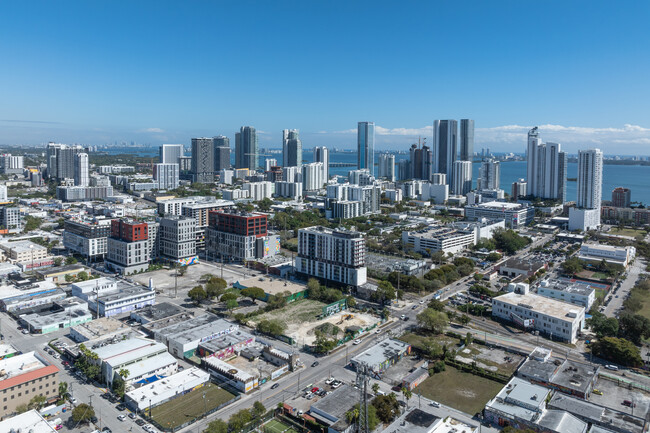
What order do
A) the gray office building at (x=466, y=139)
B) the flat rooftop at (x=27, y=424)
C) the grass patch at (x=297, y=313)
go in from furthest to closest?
the gray office building at (x=466, y=139) → the grass patch at (x=297, y=313) → the flat rooftop at (x=27, y=424)

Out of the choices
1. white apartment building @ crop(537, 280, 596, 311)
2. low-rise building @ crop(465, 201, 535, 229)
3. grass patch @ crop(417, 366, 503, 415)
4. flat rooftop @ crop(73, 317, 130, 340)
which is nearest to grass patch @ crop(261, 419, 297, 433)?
grass patch @ crop(417, 366, 503, 415)

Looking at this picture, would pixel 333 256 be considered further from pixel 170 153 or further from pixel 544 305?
pixel 170 153

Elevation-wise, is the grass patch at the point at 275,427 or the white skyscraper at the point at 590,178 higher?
the white skyscraper at the point at 590,178

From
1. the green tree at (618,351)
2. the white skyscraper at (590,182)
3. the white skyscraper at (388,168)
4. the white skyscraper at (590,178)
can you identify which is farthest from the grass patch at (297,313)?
the white skyscraper at (388,168)

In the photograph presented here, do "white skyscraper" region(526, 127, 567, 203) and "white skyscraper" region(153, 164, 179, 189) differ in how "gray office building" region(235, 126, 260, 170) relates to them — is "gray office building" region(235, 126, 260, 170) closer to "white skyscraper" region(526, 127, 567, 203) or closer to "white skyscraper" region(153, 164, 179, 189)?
"white skyscraper" region(153, 164, 179, 189)

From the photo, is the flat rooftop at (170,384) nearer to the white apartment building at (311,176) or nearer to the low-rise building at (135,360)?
the low-rise building at (135,360)

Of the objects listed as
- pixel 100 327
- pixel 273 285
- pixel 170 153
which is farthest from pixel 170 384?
pixel 170 153

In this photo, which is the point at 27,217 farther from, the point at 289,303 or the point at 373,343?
the point at 373,343
